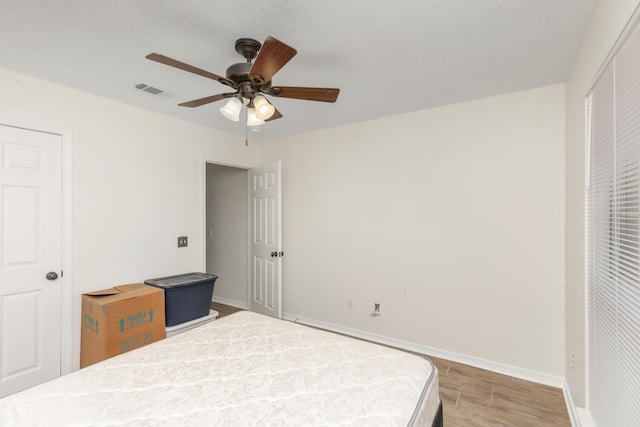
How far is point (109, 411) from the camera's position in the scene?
3.59 feet

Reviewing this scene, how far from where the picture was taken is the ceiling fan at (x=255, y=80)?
4.65 feet

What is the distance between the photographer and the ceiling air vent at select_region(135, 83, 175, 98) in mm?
2460

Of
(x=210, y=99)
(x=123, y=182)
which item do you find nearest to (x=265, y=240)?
(x=123, y=182)

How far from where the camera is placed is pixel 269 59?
1.41 meters

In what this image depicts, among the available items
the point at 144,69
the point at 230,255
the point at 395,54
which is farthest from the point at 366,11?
the point at 230,255

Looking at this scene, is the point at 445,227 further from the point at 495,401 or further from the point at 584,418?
the point at 584,418

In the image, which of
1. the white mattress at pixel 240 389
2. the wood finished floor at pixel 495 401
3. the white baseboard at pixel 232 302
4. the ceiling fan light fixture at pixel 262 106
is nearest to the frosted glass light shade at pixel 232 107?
the ceiling fan light fixture at pixel 262 106

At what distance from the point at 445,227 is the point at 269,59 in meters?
2.25

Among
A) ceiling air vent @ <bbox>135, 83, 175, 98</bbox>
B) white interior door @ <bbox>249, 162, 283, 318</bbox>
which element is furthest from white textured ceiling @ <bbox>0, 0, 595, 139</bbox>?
white interior door @ <bbox>249, 162, 283, 318</bbox>

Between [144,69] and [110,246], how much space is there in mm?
1621

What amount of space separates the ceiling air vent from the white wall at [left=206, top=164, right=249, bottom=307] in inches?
73.1

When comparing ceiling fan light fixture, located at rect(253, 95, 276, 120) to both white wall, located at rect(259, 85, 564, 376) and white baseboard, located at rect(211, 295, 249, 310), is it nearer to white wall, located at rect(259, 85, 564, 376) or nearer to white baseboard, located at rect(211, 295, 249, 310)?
white wall, located at rect(259, 85, 564, 376)

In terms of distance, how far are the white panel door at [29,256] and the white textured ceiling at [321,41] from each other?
622mm

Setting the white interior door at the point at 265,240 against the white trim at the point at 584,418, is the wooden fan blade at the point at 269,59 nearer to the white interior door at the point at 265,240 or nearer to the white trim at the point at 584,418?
the white interior door at the point at 265,240
